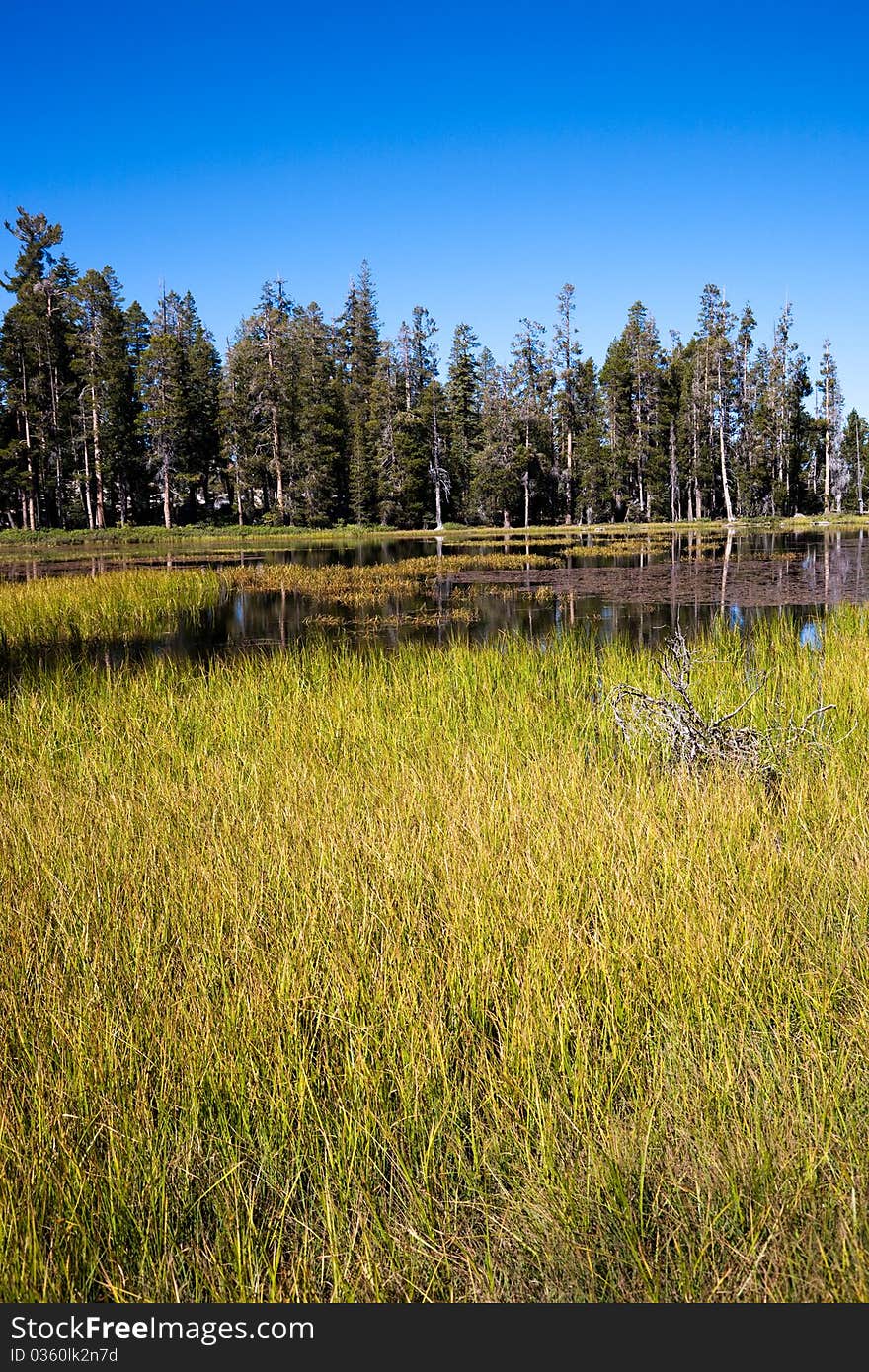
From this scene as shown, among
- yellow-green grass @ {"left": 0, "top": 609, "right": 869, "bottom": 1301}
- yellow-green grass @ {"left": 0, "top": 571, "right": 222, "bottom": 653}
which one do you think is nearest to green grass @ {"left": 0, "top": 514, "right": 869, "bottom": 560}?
yellow-green grass @ {"left": 0, "top": 571, "right": 222, "bottom": 653}

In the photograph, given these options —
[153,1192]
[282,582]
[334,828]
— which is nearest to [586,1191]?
[153,1192]

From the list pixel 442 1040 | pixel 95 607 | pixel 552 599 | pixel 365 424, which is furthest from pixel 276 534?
pixel 442 1040

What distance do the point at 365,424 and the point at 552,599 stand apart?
44.7 metres

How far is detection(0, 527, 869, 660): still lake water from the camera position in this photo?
54.2 ft

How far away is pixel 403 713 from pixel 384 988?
5342 mm

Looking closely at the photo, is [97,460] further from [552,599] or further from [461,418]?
[552,599]

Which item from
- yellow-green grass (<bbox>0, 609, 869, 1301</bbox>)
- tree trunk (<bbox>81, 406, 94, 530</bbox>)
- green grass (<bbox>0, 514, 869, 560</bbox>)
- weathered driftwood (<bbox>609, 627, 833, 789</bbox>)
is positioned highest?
tree trunk (<bbox>81, 406, 94, 530</bbox>)

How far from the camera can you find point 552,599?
21.6 metres

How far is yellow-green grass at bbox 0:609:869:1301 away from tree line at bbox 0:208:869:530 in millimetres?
52595

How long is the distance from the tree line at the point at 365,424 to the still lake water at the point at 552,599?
869 inches

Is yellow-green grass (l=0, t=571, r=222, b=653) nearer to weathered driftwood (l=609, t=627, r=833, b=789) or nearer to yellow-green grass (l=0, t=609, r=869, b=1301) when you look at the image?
yellow-green grass (l=0, t=609, r=869, b=1301)

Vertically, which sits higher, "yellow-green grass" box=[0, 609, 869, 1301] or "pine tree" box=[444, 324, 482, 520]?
→ "pine tree" box=[444, 324, 482, 520]

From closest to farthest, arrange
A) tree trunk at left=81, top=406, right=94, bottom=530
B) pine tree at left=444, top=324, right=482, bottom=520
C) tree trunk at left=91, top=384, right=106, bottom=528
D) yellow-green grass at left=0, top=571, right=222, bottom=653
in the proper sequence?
yellow-green grass at left=0, top=571, right=222, bottom=653 < tree trunk at left=91, top=384, right=106, bottom=528 < tree trunk at left=81, top=406, right=94, bottom=530 < pine tree at left=444, top=324, right=482, bottom=520

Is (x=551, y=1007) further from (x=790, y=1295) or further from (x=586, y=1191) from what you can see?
(x=790, y=1295)
